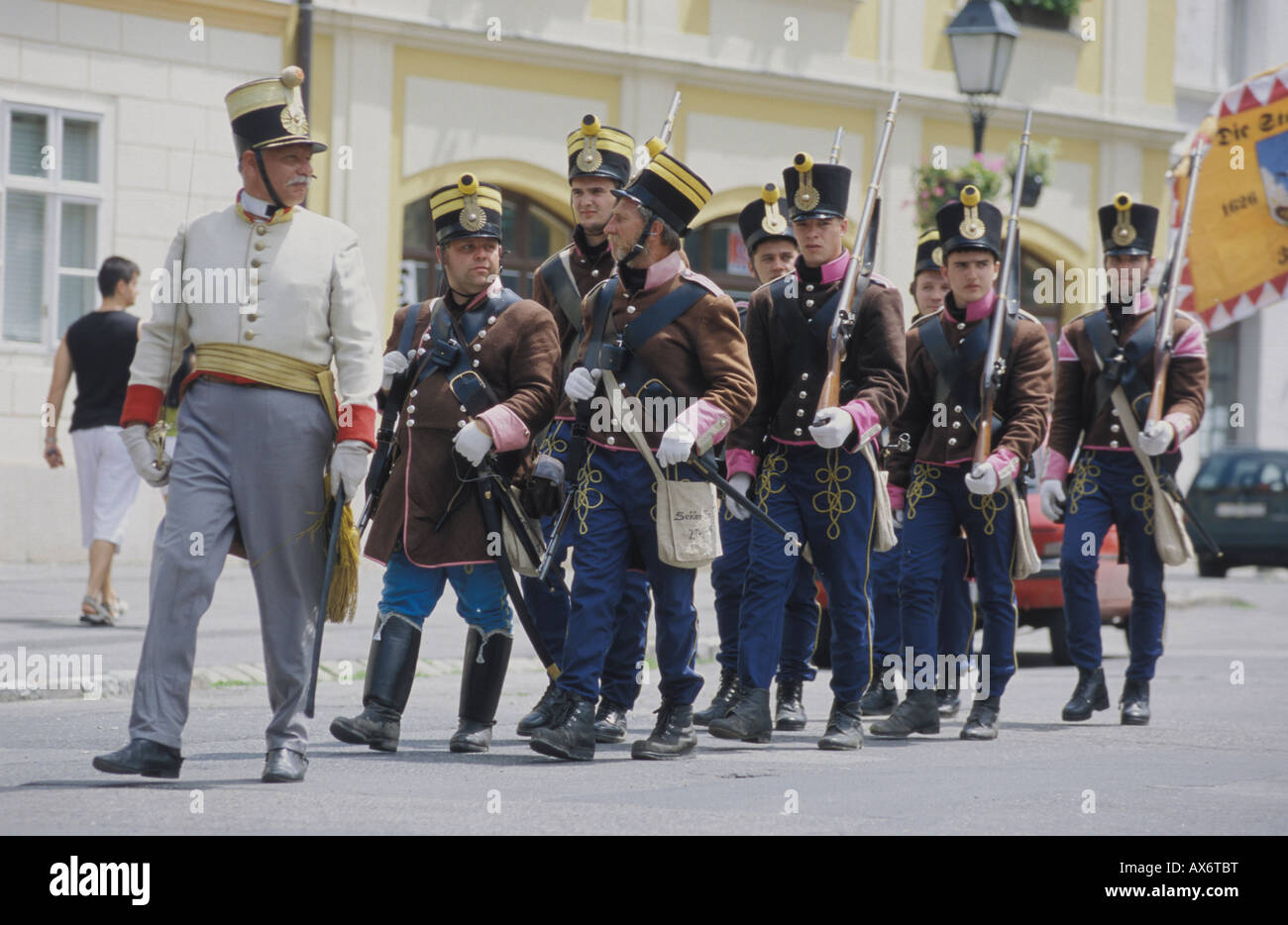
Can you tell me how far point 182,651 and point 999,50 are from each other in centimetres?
1041

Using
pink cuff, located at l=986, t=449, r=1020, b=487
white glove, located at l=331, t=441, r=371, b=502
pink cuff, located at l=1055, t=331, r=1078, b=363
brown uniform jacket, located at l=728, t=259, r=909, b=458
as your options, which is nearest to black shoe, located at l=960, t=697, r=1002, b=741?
pink cuff, located at l=986, t=449, r=1020, b=487

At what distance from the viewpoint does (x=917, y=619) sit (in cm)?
855

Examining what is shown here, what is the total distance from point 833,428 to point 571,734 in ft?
4.93

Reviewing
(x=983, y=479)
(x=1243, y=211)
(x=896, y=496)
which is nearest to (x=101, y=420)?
(x=896, y=496)

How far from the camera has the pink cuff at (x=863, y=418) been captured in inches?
306

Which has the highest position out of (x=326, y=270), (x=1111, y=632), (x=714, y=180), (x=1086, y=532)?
(x=714, y=180)

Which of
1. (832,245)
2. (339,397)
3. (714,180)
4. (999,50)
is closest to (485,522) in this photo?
(339,397)

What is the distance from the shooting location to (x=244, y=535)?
21.5 feet

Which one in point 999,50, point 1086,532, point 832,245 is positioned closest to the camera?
point 832,245

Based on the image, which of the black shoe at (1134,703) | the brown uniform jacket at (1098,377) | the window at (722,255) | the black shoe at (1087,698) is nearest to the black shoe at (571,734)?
the black shoe at (1087,698)

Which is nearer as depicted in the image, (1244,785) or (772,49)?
(1244,785)

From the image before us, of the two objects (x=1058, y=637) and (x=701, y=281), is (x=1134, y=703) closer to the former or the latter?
(x=701, y=281)
